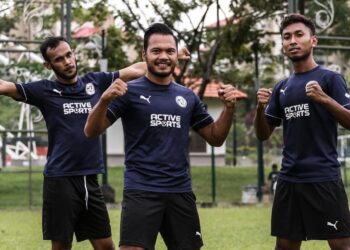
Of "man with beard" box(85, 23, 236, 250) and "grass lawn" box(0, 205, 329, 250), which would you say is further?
"grass lawn" box(0, 205, 329, 250)

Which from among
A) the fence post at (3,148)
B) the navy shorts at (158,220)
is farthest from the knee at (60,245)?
Result: the fence post at (3,148)

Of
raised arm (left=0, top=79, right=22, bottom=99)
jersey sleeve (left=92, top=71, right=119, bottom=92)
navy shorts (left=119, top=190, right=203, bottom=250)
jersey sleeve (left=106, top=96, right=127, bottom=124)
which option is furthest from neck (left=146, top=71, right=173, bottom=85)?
raised arm (left=0, top=79, right=22, bottom=99)

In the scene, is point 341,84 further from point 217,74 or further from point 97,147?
point 217,74

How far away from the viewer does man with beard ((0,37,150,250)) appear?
6.99 metres

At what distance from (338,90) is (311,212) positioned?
3.07 ft

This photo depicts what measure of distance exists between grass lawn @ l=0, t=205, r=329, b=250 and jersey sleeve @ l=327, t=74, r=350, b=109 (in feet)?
13.4

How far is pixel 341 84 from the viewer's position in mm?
6168

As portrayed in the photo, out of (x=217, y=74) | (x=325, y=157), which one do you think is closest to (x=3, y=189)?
(x=217, y=74)

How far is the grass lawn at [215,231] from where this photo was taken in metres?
10.3

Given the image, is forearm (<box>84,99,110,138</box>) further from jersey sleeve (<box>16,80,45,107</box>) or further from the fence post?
the fence post

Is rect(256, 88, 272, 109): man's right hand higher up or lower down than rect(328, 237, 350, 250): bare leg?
higher up

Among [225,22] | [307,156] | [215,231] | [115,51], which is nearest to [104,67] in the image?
[115,51]

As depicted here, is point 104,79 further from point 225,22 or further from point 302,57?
point 225,22

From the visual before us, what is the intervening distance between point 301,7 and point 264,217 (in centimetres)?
648
